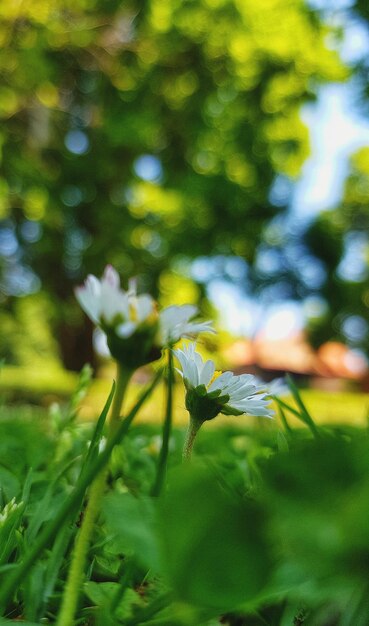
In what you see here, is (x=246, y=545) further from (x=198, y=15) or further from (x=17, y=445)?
(x=198, y=15)

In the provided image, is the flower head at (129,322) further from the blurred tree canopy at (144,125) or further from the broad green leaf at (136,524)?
the blurred tree canopy at (144,125)

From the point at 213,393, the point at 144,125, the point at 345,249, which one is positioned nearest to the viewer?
the point at 213,393

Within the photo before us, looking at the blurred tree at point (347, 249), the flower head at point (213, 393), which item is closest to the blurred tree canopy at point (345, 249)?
the blurred tree at point (347, 249)

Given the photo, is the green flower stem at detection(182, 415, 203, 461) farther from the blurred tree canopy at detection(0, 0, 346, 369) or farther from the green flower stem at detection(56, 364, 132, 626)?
the blurred tree canopy at detection(0, 0, 346, 369)

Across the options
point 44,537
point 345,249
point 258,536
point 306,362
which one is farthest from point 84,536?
point 306,362

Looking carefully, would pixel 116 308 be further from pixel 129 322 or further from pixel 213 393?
pixel 213 393

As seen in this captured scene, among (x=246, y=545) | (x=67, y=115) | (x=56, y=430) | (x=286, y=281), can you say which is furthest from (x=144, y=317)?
(x=286, y=281)
